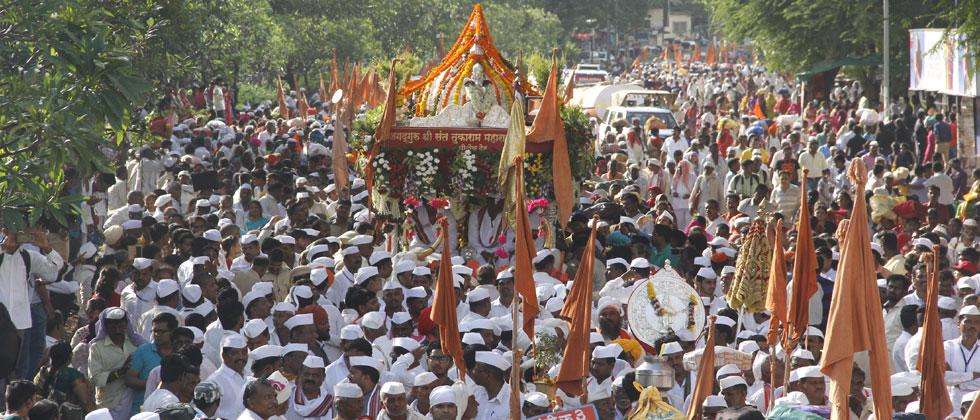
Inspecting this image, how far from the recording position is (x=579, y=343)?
30.6 ft

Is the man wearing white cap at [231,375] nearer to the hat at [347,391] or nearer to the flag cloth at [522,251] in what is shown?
the hat at [347,391]

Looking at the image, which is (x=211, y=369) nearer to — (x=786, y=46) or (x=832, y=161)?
(x=832, y=161)

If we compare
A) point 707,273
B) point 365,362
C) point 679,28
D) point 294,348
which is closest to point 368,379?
point 365,362

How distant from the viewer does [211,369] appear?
970cm

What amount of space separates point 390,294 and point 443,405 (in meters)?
3.02

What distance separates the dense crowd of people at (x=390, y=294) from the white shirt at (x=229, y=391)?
13 millimetres

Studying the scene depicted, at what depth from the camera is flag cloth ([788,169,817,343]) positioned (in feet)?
31.0

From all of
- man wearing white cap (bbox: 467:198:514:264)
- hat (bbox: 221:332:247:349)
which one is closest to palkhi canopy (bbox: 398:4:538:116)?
man wearing white cap (bbox: 467:198:514:264)

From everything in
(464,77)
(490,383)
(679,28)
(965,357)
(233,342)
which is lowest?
(965,357)

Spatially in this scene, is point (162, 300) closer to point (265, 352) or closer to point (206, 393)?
point (265, 352)

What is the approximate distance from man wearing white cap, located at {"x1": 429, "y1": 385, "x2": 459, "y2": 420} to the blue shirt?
224 centimetres

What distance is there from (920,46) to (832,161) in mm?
6346

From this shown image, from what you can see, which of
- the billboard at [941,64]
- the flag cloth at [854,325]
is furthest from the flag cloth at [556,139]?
the billboard at [941,64]

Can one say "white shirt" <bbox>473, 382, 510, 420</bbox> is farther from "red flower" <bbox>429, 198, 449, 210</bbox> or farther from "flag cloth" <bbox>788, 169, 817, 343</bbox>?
"red flower" <bbox>429, 198, 449, 210</bbox>
